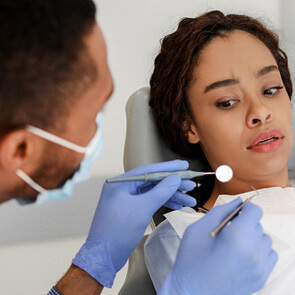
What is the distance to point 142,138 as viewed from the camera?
58.4 inches

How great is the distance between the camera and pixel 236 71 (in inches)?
52.1

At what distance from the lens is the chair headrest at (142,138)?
1.47 meters

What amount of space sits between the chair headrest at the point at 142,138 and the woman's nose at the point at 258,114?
36 cm

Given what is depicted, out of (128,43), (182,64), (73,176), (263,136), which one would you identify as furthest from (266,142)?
(128,43)

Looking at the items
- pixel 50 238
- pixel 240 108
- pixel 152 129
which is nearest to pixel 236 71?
pixel 240 108

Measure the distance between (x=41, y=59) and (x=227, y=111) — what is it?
2.64ft

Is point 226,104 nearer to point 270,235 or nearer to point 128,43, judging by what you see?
point 270,235

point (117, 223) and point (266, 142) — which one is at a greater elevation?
point (266, 142)

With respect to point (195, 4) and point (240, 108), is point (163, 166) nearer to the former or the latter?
point (240, 108)

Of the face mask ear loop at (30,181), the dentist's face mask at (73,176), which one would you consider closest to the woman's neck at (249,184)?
the dentist's face mask at (73,176)

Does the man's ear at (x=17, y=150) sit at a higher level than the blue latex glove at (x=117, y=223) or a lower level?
higher

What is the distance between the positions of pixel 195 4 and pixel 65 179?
5.35 feet

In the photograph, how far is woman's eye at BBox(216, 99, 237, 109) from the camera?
4.36 ft

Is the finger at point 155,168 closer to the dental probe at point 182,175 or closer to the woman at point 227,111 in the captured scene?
the dental probe at point 182,175
